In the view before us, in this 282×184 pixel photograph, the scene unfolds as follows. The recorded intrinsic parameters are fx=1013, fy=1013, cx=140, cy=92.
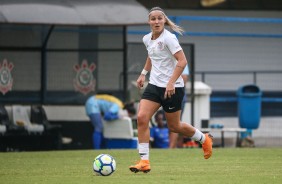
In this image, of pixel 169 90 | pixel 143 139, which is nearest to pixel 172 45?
pixel 169 90

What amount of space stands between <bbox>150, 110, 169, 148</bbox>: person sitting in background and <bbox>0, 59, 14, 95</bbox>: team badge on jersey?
10.5 feet

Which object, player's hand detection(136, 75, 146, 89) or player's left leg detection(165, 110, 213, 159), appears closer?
player's left leg detection(165, 110, 213, 159)

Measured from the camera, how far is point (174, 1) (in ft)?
93.7

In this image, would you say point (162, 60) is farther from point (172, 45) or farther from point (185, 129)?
point (185, 129)

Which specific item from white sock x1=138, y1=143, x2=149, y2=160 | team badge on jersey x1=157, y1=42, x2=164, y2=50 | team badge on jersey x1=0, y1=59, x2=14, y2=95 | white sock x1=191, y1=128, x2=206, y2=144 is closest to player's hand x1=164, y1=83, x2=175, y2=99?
team badge on jersey x1=157, y1=42, x2=164, y2=50

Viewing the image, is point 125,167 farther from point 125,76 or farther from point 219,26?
point 219,26

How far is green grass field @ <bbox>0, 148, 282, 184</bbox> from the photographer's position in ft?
39.1

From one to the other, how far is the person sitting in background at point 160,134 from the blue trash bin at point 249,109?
11.5ft

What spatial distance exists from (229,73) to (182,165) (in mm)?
12907

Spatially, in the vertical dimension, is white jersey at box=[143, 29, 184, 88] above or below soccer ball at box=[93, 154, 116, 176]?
above

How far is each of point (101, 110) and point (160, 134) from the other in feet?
4.41

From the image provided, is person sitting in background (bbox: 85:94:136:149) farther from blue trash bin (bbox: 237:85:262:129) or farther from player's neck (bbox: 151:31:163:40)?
player's neck (bbox: 151:31:163:40)

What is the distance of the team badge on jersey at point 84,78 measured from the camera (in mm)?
22109

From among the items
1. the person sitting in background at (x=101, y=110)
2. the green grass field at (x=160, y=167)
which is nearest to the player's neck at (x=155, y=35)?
the green grass field at (x=160, y=167)
